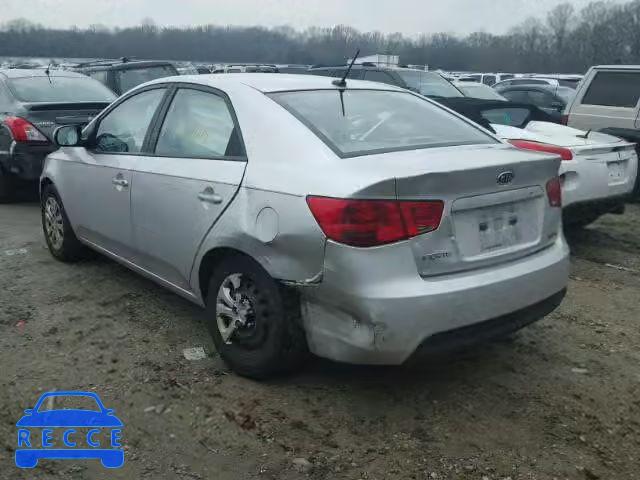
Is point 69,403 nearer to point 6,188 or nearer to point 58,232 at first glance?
point 58,232

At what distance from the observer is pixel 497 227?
3.01m

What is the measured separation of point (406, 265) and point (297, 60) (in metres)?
35.5

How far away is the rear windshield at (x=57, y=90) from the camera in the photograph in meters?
7.71

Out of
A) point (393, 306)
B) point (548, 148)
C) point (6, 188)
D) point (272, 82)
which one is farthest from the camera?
point (6, 188)

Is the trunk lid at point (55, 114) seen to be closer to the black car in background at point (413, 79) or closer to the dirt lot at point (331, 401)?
the dirt lot at point (331, 401)

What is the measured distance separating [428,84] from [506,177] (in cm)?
745

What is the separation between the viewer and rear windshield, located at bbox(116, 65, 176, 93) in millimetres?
10500

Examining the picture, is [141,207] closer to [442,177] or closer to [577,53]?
[442,177]

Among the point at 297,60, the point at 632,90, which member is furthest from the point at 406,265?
the point at 297,60

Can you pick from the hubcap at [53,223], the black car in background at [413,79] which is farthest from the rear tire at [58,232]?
the black car in background at [413,79]

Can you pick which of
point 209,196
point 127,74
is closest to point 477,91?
point 127,74

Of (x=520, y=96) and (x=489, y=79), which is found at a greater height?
A: (x=489, y=79)

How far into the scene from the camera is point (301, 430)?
293cm

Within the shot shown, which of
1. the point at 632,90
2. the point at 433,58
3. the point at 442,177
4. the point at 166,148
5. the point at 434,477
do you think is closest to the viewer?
the point at 434,477
